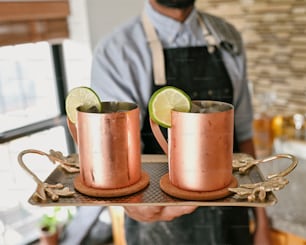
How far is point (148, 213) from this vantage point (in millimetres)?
470

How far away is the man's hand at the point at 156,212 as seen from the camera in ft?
1.44

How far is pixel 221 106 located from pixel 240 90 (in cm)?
18

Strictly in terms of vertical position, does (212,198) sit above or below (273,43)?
below

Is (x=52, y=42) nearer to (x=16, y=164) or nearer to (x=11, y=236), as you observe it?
(x=16, y=164)

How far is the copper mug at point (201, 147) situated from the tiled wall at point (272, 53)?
794 millimetres

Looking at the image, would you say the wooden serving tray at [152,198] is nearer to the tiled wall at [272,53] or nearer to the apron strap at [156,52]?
the apron strap at [156,52]

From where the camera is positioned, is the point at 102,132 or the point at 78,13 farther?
the point at 78,13

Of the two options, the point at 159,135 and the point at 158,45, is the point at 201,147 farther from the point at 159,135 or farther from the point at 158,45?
the point at 158,45

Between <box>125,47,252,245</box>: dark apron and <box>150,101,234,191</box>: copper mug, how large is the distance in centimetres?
6

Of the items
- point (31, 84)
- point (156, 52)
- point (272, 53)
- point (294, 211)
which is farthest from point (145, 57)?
point (272, 53)

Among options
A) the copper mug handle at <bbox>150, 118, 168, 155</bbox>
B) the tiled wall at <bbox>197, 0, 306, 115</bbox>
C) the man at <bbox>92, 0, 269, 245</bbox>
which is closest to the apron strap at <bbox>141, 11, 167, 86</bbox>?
the man at <bbox>92, 0, 269, 245</bbox>

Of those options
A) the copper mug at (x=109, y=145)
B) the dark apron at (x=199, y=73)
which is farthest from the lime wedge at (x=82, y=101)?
the dark apron at (x=199, y=73)

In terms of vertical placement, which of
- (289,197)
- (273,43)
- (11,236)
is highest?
(273,43)

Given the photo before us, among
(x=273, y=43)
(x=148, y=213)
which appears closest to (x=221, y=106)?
(x=148, y=213)
